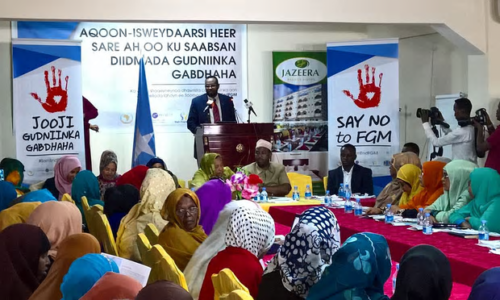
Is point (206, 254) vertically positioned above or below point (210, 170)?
below

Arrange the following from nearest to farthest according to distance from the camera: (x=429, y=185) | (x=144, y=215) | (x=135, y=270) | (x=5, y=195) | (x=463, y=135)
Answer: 1. (x=135, y=270)
2. (x=144, y=215)
3. (x=5, y=195)
4. (x=429, y=185)
5. (x=463, y=135)

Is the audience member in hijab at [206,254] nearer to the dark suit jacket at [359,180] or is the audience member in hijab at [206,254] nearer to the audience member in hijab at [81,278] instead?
the audience member in hijab at [81,278]

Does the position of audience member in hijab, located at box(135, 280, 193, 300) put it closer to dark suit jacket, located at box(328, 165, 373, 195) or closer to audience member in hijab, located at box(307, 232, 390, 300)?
audience member in hijab, located at box(307, 232, 390, 300)

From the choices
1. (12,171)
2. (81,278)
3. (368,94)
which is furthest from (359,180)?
(81,278)

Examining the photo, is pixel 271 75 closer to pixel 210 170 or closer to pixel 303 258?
pixel 210 170

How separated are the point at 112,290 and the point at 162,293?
1.25ft

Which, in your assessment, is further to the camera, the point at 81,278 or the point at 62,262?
the point at 62,262

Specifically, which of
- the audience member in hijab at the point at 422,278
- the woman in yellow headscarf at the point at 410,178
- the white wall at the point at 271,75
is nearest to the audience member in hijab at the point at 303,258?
the audience member in hijab at the point at 422,278

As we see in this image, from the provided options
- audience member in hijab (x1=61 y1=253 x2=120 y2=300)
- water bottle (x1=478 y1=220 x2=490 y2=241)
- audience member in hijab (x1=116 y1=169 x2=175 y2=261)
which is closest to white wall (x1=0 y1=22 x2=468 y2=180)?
water bottle (x1=478 y1=220 x2=490 y2=241)

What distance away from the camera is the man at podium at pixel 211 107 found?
9.71 metres

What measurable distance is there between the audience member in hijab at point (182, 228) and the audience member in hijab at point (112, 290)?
1378 mm

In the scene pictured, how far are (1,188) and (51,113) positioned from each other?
3.56m

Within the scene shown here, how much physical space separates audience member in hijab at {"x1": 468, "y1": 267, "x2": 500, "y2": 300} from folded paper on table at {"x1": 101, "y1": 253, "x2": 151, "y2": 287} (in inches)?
46.6

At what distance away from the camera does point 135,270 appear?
276 cm
